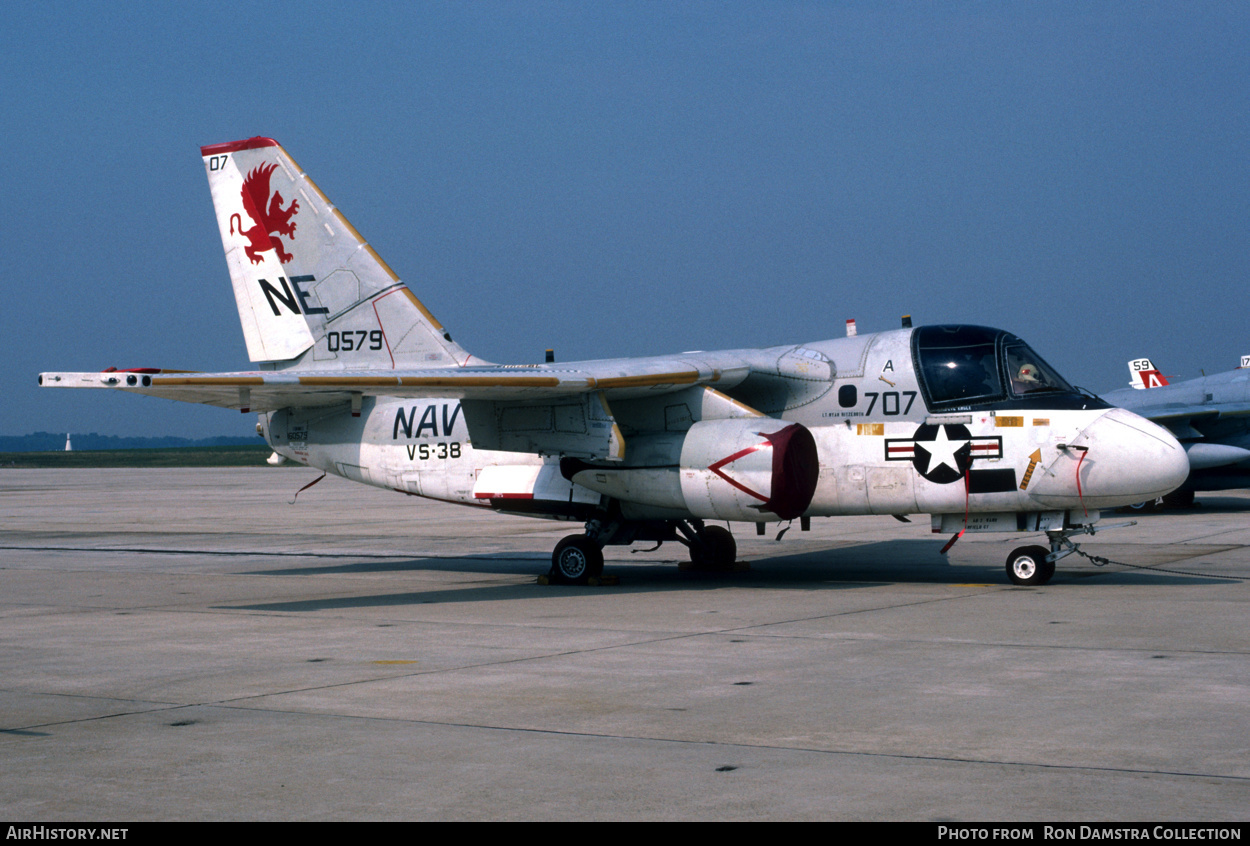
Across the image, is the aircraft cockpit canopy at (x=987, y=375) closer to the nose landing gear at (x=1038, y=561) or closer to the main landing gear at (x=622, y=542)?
the nose landing gear at (x=1038, y=561)

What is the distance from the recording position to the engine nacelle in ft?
46.8

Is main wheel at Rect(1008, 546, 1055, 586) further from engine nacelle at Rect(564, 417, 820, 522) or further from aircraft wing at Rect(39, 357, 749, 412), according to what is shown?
aircraft wing at Rect(39, 357, 749, 412)

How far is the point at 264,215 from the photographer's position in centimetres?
1814

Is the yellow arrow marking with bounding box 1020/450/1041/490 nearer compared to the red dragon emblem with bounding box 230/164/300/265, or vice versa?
the yellow arrow marking with bounding box 1020/450/1041/490

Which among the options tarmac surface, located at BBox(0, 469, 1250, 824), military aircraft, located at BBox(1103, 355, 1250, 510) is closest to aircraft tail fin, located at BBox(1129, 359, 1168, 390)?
military aircraft, located at BBox(1103, 355, 1250, 510)

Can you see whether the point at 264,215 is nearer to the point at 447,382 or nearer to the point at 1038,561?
the point at 447,382

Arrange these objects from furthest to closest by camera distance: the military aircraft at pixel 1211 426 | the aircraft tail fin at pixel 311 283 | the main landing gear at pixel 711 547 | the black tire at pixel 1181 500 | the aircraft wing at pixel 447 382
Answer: the black tire at pixel 1181 500 < the military aircraft at pixel 1211 426 < the aircraft tail fin at pixel 311 283 < the main landing gear at pixel 711 547 < the aircraft wing at pixel 447 382

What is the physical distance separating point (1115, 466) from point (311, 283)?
1132 cm

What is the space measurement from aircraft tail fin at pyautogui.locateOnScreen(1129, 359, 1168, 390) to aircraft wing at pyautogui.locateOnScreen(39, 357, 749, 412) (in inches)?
1224

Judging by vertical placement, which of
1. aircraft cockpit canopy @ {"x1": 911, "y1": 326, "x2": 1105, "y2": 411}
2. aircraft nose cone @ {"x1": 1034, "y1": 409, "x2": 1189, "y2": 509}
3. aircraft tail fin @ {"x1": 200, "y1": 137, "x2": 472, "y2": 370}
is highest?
aircraft tail fin @ {"x1": 200, "y1": 137, "x2": 472, "y2": 370}

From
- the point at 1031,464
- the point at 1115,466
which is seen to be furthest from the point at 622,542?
the point at 1115,466

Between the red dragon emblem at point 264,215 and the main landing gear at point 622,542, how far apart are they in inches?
246

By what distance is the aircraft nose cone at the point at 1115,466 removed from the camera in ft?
45.7

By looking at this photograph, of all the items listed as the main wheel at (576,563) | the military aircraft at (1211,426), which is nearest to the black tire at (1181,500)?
the military aircraft at (1211,426)
